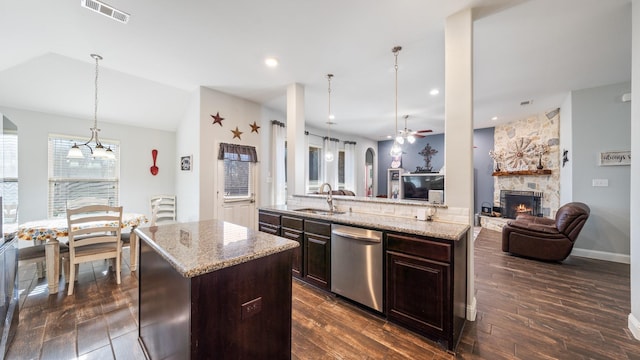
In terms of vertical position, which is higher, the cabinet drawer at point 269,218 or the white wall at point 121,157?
the white wall at point 121,157

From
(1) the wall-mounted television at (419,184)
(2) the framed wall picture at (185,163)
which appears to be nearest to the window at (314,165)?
(1) the wall-mounted television at (419,184)

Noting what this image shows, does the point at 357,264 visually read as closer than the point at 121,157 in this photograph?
Yes

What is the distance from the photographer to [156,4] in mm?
2121

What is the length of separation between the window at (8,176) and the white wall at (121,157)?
95.0 inches

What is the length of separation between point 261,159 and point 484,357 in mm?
4397

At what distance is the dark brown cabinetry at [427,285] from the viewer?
1.80 meters

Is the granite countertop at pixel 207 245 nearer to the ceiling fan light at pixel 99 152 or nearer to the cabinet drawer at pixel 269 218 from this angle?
the cabinet drawer at pixel 269 218

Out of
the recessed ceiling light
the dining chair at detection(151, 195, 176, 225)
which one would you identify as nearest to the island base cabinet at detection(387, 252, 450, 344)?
the recessed ceiling light

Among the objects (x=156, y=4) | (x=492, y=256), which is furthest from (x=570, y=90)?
(x=156, y=4)

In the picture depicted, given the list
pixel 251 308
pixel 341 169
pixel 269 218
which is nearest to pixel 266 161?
pixel 269 218

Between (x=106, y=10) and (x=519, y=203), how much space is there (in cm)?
798

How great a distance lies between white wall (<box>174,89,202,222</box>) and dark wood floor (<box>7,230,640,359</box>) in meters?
1.52

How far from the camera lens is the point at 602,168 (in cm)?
381

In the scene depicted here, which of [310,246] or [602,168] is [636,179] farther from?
[310,246]
